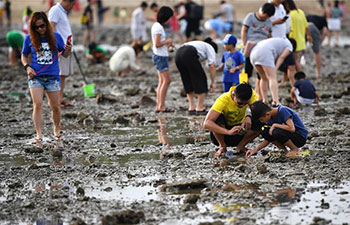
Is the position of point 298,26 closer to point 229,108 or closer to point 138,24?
point 229,108

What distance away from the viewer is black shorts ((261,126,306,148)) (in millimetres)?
8789

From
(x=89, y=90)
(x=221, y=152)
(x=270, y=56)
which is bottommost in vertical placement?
(x=89, y=90)

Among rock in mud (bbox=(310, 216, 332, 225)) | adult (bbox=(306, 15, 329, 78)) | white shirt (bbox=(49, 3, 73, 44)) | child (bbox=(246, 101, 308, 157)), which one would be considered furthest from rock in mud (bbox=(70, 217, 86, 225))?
adult (bbox=(306, 15, 329, 78))

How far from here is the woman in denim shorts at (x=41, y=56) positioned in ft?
32.7

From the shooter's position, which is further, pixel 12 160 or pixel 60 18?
pixel 60 18

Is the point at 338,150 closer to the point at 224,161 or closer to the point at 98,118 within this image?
the point at 224,161

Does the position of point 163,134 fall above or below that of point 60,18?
below

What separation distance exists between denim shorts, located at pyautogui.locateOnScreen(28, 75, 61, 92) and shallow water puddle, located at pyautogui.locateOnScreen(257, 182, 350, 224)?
14.2ft

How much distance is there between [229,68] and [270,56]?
71cm

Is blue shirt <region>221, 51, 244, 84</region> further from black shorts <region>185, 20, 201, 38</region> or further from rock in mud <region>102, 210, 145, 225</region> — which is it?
black shorts <region>185, 20, 201, 38</region>

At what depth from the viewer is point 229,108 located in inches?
354

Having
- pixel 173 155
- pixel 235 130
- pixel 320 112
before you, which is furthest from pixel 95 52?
pixel 235 130

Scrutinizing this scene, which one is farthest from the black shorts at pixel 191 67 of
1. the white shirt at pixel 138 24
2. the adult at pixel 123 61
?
the white shirt at pixel 138 24

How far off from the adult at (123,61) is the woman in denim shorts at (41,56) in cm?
858
